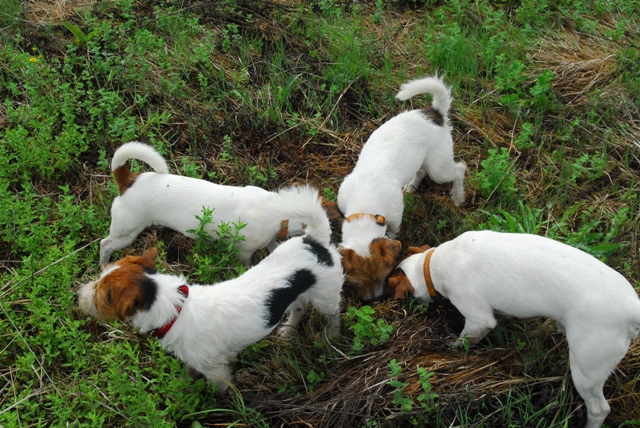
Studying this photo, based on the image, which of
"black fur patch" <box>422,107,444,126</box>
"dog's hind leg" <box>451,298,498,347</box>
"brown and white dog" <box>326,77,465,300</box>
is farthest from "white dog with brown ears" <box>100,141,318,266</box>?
"black fur patch" <box>422,107,444,126</box>

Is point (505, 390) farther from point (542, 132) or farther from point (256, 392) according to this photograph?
point (542, 132)

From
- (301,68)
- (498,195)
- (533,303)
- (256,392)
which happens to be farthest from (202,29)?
(533,303)

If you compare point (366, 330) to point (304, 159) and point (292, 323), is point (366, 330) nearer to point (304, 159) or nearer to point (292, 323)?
point (292, 323)

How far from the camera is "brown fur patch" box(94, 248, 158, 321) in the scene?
325cm

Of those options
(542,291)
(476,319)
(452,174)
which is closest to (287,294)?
(476,319)

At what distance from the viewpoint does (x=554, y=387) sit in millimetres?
3711

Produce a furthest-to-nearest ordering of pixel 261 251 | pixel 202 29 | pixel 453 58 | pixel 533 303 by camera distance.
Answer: pixel 202 29 → pixel 453 58 → pixel 261 251 → pixel 533 303

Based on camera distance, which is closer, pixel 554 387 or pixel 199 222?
pixel 554 387

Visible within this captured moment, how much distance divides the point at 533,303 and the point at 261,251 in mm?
2380

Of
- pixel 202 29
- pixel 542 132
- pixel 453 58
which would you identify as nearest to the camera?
pixel 542 132

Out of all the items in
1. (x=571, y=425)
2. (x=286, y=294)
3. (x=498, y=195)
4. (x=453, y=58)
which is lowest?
(x=571, y=425)

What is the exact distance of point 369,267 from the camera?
4309 mm

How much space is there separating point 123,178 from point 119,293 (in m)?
1.51

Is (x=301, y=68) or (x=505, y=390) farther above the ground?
(x=301, y=68)
